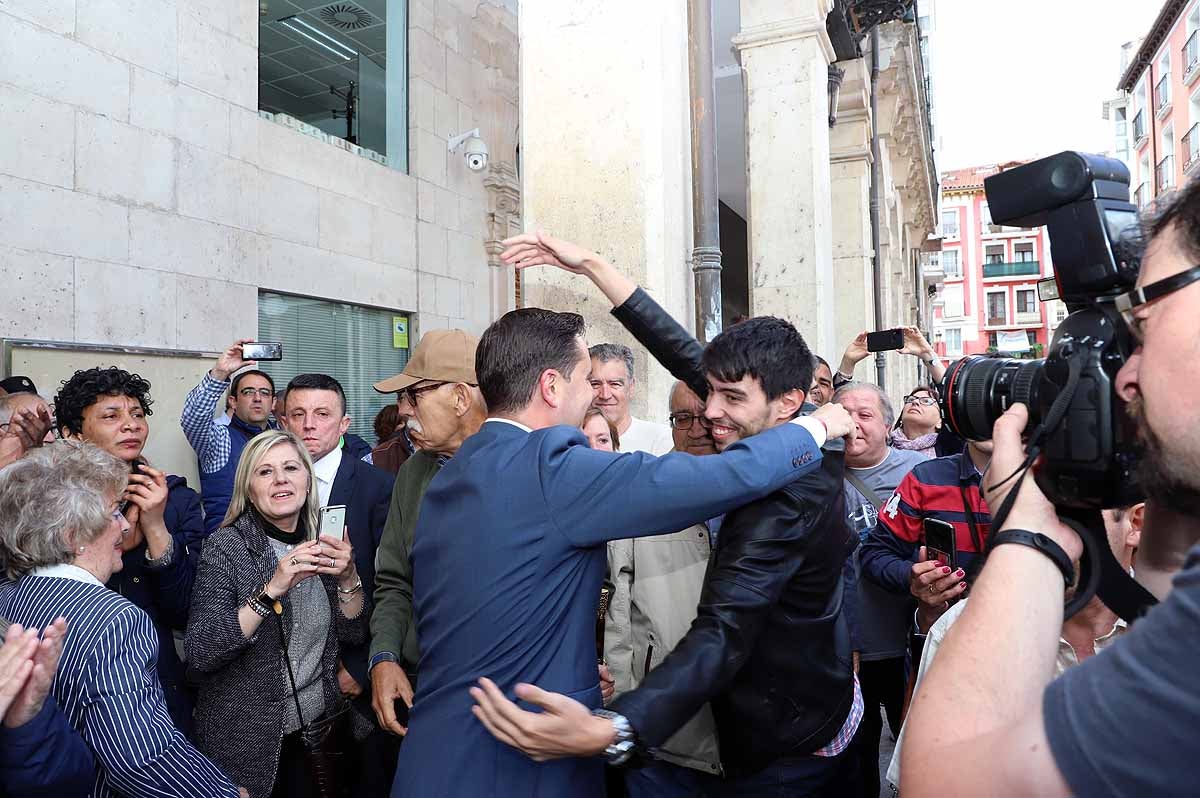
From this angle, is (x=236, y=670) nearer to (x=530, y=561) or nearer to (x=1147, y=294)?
(x=530, y=561)

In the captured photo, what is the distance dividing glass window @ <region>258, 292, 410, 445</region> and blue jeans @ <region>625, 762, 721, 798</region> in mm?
5195

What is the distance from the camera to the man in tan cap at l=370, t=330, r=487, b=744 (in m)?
2.67

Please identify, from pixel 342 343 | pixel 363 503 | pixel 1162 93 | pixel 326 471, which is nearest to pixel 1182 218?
pixel 363 503

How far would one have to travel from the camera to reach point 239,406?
5363mm

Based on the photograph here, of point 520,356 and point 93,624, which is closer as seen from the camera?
point 520,356

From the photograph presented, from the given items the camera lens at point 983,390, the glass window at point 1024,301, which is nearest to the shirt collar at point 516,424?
the camera lens at point 983,390

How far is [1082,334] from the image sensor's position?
3.81 ft

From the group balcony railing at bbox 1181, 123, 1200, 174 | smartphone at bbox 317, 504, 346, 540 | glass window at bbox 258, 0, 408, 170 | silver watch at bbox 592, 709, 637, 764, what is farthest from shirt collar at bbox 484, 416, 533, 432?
balcony railing at bbox 1181, 123, 1200, 174

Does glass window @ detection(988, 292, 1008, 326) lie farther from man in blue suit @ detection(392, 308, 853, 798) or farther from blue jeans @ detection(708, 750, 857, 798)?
man in blue suit @ detection(392, 308, 853, 798)

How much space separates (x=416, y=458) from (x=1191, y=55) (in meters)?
47.1

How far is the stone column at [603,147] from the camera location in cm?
346

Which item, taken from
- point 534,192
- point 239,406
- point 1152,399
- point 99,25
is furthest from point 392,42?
point 1152,399

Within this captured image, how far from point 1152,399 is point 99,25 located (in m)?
6.70

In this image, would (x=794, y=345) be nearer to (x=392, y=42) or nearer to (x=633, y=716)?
(x=633, y=716)
